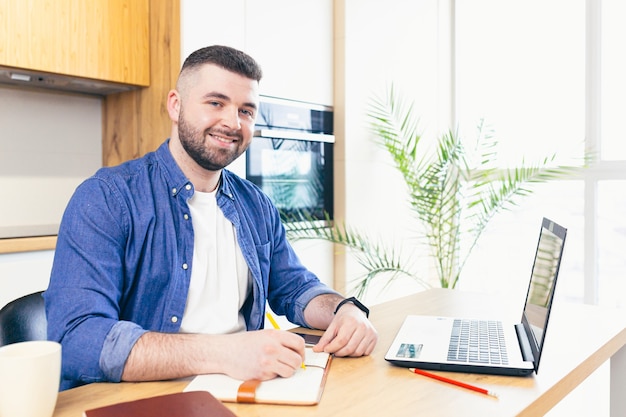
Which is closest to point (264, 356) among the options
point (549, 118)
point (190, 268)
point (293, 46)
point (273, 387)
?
point (273, 387)

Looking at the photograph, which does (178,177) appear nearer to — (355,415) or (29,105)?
(355,415)

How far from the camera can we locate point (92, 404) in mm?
918

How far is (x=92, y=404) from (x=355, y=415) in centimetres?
39

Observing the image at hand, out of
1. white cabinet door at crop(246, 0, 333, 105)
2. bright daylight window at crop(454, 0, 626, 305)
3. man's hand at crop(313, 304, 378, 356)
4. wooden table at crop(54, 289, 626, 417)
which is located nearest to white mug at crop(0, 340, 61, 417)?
wooden table at crop(54, 289, 626, 417)

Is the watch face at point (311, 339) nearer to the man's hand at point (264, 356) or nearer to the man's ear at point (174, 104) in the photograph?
the man's hand at point (264, 356)

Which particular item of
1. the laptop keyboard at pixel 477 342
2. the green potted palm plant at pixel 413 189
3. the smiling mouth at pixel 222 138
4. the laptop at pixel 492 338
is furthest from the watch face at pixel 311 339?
the green potted palm plant at pixel 413 189

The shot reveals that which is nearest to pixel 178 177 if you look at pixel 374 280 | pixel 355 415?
pixel 355 415

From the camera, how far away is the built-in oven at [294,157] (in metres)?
2.88

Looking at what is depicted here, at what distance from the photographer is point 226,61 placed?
1448 mm

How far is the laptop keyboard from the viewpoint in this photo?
1.09 m

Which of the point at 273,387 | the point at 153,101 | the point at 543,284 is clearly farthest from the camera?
the point at 153,101

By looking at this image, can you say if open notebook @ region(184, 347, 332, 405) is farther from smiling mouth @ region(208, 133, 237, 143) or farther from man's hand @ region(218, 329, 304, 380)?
smiling mouth @ region(208, 133, 237, 143)

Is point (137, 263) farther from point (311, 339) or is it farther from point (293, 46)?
point (293, 46)

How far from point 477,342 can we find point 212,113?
0.78m
